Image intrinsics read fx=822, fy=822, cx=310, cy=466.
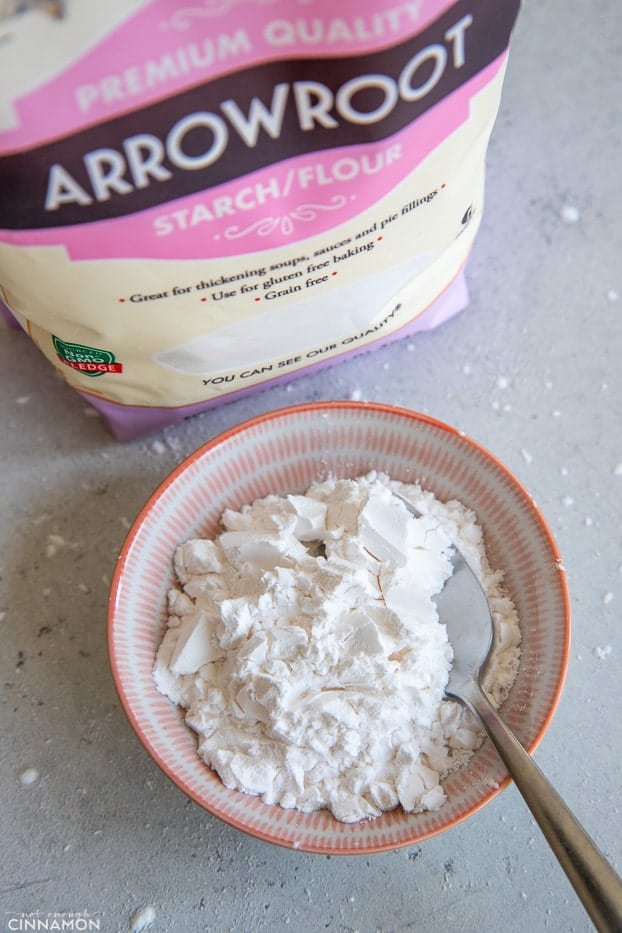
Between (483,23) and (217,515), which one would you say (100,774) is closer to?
(217,515)

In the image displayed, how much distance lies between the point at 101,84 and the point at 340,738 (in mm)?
506

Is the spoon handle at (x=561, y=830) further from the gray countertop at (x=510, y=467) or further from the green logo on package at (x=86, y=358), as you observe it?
the green logo on package at (x=86, y=358)

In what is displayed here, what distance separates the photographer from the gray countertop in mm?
730

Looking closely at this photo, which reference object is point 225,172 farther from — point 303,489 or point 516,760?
point 516,760

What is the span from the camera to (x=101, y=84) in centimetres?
54

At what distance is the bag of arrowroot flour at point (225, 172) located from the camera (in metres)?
0.54

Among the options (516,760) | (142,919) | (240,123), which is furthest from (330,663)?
(240,123)

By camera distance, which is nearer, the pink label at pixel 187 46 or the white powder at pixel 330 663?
the pink label at pixel 187 46

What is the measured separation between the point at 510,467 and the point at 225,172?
43 cm

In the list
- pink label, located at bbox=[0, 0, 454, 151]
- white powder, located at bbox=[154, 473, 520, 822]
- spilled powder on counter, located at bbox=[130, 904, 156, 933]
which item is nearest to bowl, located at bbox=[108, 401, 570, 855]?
white powder, located at bbox=[154, 473, 520, 822]

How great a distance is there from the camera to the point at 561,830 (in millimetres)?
595

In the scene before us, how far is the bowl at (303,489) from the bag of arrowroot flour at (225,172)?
0.09m

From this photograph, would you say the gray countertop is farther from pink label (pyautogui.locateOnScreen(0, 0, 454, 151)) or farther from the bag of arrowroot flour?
pink label (pyautogui.locateOnScreen(0, 0, 454, 151))

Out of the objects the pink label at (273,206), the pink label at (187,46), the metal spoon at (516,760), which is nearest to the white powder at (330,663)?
the metal spoon at (516,760)
